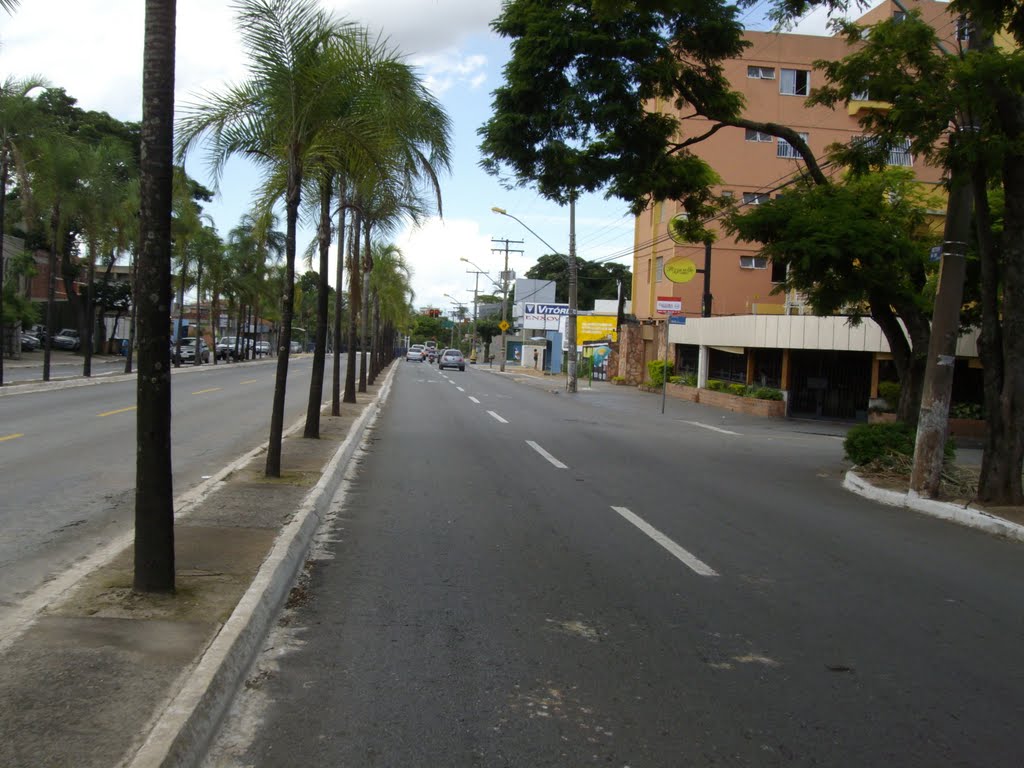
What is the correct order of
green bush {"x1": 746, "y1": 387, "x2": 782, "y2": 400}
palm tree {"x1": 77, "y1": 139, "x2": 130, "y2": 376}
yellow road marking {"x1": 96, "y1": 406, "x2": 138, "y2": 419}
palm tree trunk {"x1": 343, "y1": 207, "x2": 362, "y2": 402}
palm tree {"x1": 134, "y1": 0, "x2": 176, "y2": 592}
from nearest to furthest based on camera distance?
palm tree {"x1": 134, "y1": 0, "x2": 176, "y2": 592}
yellow road marking {"x1": 96, "y1": 406, "x2": 138, "y2": 419}
palm tree trunk {"x1": 343, "y1": 207, "x2": 362, "y2": 402}
green bush {"x1": 746, "y1": 387, "x2": 782, "y2": 400}
palm tree {"x1": 77, "y1": 139, "x2": 130, "y2": 376}

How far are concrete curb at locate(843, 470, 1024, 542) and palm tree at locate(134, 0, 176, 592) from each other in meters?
8.41

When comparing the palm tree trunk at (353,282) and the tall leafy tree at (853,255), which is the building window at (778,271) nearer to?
the tall leafy tree at (853,255)

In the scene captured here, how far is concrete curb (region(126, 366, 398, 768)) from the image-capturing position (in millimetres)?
3547

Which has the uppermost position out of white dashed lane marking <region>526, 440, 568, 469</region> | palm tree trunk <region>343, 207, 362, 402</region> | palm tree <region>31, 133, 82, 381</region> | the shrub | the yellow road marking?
palm tree <region>31, 133, 82, 381</region>

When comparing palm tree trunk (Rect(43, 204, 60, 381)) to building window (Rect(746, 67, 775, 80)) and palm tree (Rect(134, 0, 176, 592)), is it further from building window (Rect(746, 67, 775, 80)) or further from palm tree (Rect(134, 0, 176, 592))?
building window (Rect(746, 67, 775, 80))

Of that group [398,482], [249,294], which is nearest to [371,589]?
[398,482]

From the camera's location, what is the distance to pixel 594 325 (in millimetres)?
65938

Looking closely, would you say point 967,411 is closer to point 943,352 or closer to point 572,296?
point 943,352

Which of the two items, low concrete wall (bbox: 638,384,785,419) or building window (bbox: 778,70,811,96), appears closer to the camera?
low concrete wall (bbox: 638,384,785,419)

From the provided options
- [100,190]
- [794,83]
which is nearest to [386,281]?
[100,190]

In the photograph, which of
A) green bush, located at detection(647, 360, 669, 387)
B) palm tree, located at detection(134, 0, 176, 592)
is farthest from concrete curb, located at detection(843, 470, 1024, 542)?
green bush, located at detection(647, 360, 669, 387)

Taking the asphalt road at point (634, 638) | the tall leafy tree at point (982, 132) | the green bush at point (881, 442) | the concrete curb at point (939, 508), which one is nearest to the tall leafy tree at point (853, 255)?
the green bush at point (881, 442)

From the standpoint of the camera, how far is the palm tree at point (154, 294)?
5211 millimetres

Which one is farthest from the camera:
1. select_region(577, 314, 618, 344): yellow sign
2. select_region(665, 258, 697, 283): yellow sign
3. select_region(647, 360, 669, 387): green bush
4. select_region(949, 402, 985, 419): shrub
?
select_region(577, 314, 618, 344): yellow sign
